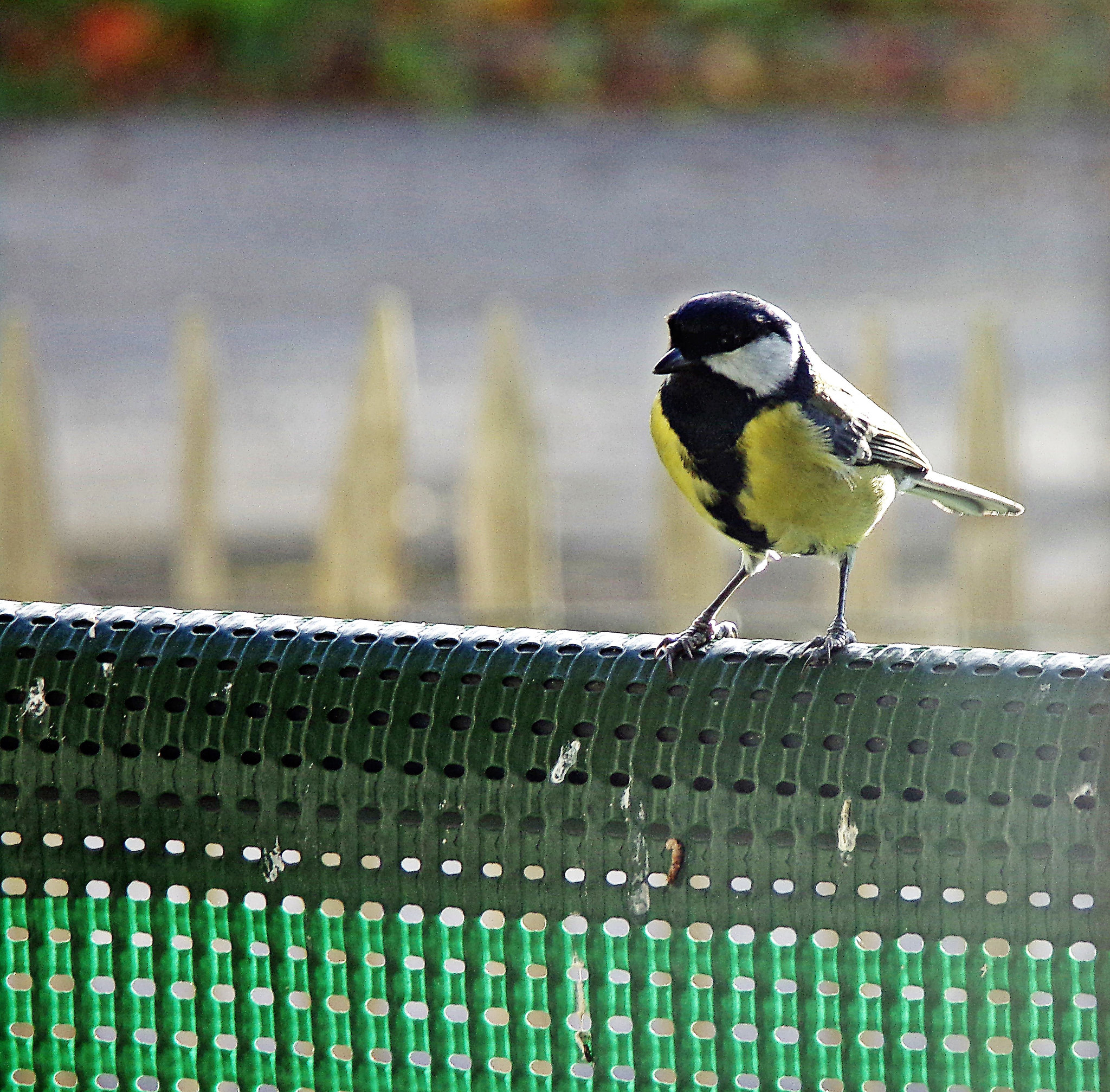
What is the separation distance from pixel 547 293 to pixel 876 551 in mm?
5353

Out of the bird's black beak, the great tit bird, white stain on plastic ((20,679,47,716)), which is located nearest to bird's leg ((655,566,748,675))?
the great tit bird

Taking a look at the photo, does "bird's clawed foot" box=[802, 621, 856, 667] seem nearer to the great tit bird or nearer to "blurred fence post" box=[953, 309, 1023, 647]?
the great tit bird

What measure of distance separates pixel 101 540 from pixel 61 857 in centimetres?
521

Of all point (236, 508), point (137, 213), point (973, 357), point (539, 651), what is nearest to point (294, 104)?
point (137, 213)

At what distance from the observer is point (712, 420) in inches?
91.8

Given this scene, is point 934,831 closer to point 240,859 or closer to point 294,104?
point 240,859

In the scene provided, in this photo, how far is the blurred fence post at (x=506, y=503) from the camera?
13.8 feet

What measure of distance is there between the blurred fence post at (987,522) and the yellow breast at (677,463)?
Result: 1.90 metres

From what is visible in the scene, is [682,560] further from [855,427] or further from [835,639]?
[835,639]

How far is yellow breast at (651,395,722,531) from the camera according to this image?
2359 millimetres

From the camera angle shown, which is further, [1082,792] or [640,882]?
[640,882]

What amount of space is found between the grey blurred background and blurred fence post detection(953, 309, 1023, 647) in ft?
0.84

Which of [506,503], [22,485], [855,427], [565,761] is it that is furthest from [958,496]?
[22,485]

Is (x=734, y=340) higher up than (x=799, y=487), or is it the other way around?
(x=734, y=340)
